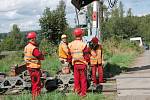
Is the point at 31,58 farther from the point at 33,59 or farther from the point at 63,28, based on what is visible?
the point at 63,28

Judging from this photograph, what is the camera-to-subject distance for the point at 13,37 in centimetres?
9894

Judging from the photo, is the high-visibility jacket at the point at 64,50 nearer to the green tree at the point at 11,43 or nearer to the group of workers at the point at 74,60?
the group of workers at the point at 74,60

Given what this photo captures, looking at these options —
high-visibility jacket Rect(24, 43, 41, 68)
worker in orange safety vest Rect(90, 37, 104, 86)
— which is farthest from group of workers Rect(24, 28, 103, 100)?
worker in orange safety vest Rect(90, 37, 104, 86)

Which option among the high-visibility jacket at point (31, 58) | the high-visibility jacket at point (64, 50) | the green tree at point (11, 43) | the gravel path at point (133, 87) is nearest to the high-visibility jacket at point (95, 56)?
the gravel path at point (133, 87)

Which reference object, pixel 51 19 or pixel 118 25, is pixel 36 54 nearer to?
pixel 51 19

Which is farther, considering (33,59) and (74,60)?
(74,60)

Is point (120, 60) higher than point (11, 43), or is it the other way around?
→ point (11, 43)

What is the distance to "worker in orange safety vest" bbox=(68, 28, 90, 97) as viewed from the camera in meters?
11.9

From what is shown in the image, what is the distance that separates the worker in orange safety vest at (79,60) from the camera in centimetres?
1188

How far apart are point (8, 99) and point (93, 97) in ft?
7.24

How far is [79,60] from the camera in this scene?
11.9 m

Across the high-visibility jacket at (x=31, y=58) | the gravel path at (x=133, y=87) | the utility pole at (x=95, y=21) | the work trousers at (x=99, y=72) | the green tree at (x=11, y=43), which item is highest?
the green tree at (x=11, y=43)

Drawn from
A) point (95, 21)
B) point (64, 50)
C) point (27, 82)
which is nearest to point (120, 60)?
point (95, 21)

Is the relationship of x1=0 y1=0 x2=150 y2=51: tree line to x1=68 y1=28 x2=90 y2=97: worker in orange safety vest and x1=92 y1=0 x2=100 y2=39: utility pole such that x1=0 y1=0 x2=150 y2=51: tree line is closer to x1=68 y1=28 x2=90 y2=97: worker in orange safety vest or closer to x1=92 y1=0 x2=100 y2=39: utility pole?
x1=92 y1=0 x2=100 y2=39: utility pole
